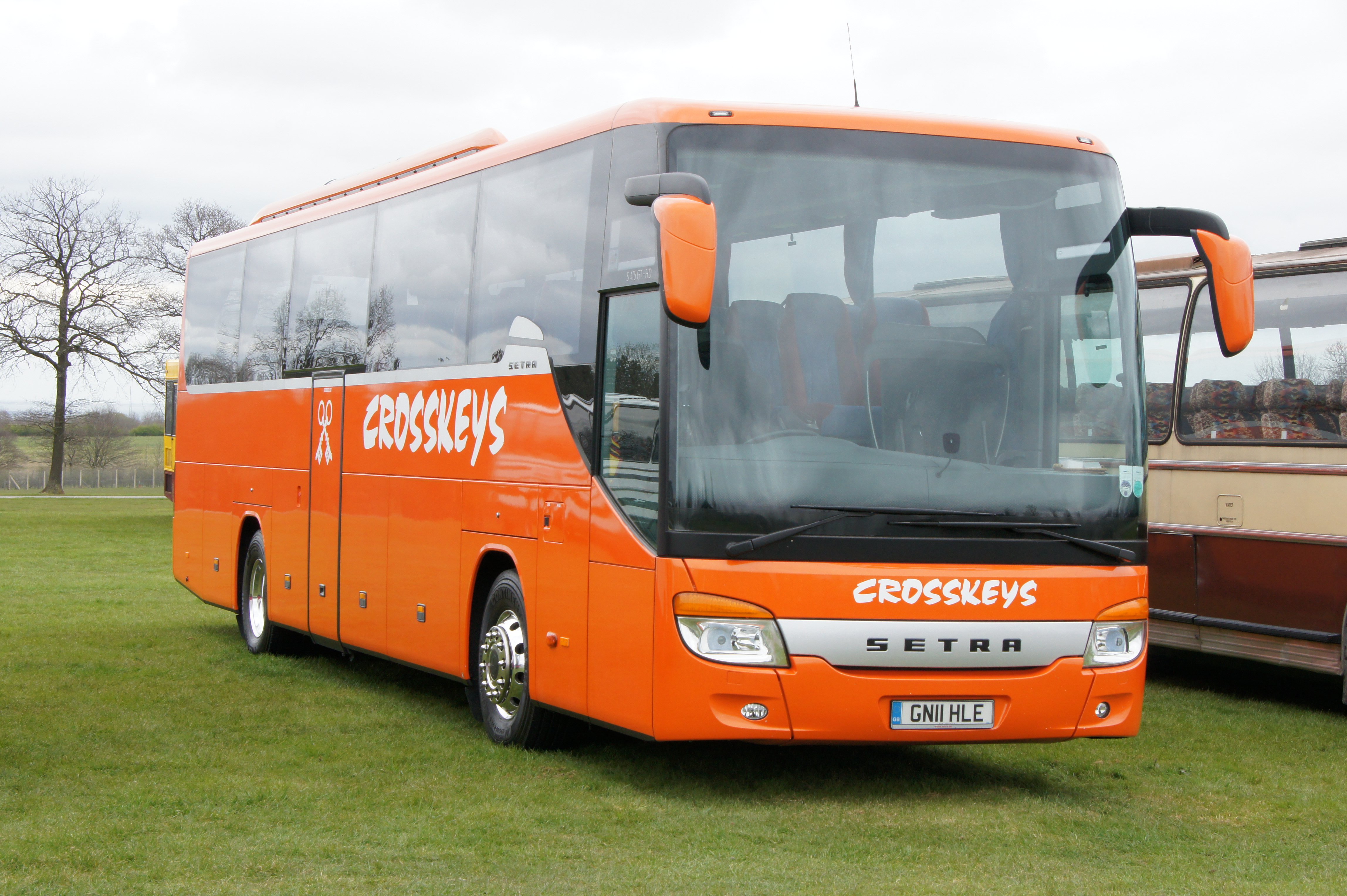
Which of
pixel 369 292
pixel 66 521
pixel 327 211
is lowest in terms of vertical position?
pixel 66 521

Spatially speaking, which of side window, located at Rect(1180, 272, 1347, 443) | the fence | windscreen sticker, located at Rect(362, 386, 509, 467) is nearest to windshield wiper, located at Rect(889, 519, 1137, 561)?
windscreen sticker, located at Rect(362, 386, 509, 467)

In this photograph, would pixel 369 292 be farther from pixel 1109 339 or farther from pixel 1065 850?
pixel 1065 850

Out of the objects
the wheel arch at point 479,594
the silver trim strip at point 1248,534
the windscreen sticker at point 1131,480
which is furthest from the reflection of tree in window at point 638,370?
the silver trim strip at point 1248,534

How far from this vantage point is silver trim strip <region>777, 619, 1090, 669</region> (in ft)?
22.9

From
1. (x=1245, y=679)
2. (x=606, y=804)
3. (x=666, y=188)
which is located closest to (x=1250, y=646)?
(x=1245, y=679)

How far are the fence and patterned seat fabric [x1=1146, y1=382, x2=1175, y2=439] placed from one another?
2503 inches

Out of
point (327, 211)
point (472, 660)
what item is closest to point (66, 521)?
point (327, 211)

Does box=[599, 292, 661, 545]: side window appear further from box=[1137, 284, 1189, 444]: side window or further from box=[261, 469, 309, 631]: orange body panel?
box=[1137, 284, 1189, 444]: side window

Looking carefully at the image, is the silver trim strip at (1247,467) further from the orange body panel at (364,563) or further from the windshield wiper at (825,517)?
the orange body panel at (364,563)

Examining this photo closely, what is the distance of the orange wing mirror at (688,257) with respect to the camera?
639 cm

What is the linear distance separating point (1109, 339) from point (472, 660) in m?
4.18

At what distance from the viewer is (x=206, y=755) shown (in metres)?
8.30

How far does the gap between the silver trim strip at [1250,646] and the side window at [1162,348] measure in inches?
55.2

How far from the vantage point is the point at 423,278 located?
10125 mm
